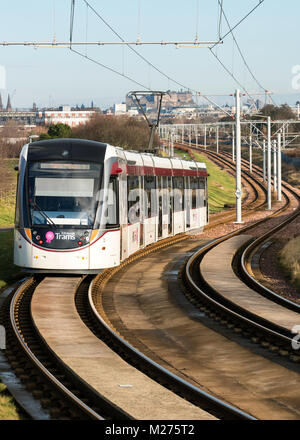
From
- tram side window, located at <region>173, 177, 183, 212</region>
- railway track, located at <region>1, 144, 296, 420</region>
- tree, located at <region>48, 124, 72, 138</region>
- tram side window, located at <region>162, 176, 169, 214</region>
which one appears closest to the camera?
railway track, located at <region>1, 144, 296, 420</region>

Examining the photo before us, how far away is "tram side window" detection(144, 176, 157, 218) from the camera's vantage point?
2608cm

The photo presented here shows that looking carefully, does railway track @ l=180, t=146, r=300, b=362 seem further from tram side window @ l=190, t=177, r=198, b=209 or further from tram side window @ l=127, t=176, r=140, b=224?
tram side window @ l=190, t=177, r=198, b=209

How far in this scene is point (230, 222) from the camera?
48.8m

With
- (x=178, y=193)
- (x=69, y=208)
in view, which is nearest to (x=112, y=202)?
(x=69, y=208)

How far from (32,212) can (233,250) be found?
12941 mm

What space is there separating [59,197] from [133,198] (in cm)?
423

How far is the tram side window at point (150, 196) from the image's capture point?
26083 mm

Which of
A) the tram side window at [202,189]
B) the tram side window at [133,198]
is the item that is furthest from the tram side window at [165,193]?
the tram side window at [202,189]

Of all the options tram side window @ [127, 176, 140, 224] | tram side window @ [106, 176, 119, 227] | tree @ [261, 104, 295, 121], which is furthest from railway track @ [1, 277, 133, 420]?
tree @ [261, 104, 295, 121]

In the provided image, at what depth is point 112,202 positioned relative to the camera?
20469 millimetres

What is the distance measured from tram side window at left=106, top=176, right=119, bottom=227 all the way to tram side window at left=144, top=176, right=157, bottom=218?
522cm

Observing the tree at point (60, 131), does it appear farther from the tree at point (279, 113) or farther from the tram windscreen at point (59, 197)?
the tree at point (279, 113)
